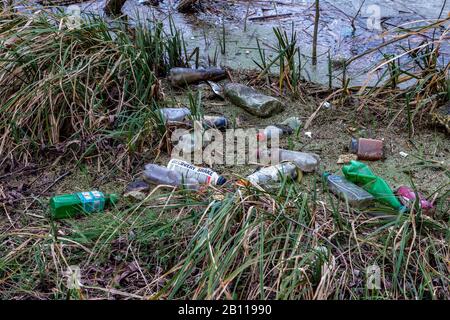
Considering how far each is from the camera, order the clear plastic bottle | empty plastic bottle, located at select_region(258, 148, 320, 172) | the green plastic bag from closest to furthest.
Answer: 1. the green plastic bag
2. the clear plastic bottle
3. empty plastic bottle, located at select_region(258, 148, 320, 172)

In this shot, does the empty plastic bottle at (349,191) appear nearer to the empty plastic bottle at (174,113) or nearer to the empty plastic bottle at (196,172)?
the empty plastic bottle at (196,172)

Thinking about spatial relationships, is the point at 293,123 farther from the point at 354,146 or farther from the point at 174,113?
the point at 174,113

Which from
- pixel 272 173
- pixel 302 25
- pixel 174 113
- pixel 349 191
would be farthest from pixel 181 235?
pixel 302 25

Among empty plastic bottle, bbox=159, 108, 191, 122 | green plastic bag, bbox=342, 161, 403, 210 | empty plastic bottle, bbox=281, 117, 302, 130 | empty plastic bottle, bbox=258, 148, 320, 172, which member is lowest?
empty plastic bottle, bbox=281, 117, 302, 130

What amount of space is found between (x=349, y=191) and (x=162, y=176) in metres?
0.71

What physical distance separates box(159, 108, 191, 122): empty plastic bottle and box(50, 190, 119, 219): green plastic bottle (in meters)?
0.52

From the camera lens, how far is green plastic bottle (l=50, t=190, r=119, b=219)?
2.39 m

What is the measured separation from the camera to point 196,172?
2592mm

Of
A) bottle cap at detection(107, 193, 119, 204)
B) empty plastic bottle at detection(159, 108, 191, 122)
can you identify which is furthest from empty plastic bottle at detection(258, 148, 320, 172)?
bottle cap at detection(107, 193, 119, 204)

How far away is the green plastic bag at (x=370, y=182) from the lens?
234 centimetres

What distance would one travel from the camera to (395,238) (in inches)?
81.3

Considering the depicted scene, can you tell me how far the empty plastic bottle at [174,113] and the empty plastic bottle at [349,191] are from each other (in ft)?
2.35

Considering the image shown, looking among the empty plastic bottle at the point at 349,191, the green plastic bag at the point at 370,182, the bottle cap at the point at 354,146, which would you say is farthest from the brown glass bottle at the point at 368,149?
the empty plastic bottle at the point at 349,191

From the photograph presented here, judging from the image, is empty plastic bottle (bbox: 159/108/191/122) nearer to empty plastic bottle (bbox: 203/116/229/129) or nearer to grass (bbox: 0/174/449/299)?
empty plastic bottle (bbox: 203/116/229/129)
